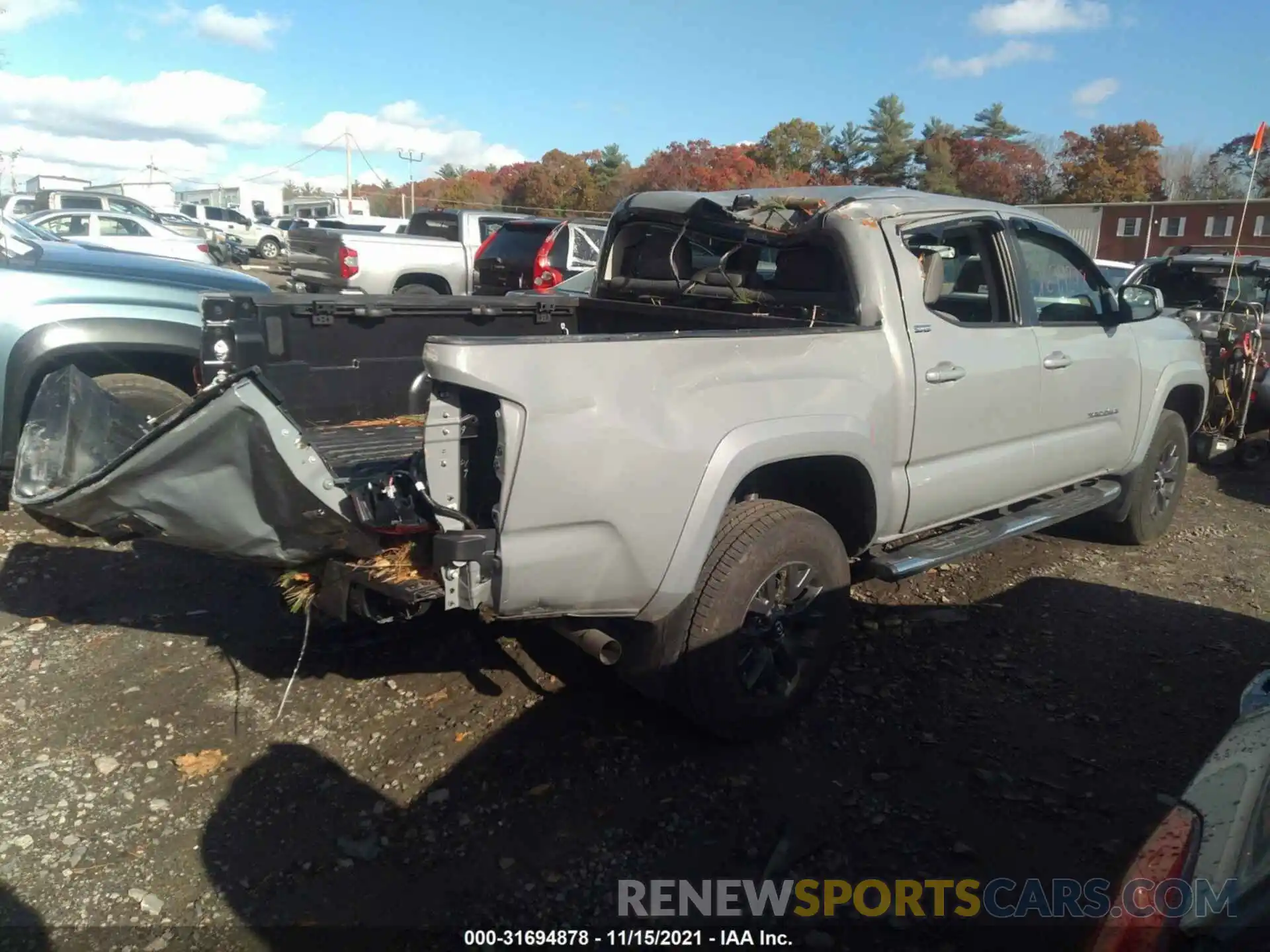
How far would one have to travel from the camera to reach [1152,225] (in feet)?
113

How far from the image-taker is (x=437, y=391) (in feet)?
8.71

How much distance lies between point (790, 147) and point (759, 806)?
186ft

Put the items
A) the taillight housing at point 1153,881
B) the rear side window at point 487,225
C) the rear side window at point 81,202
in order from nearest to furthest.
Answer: the taillight housing at point 1153,881 < the rear side window at point 487,225 < the rear side window at point 81,202

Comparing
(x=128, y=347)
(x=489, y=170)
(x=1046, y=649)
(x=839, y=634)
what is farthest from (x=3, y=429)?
(x=489, y=170)

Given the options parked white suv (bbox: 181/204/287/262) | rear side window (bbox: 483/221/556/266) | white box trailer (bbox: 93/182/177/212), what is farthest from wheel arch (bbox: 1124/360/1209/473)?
white box trailer (bbox: 93/182/177/212)

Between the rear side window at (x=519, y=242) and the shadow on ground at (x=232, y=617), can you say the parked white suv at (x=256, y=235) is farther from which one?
the shadow on ground at (x=232, y=617)

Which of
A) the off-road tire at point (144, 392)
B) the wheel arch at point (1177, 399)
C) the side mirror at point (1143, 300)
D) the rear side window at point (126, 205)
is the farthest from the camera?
the rear side window at point (126, 205)

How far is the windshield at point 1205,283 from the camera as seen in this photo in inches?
332

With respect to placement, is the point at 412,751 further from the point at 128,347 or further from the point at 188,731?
the point at 128,347

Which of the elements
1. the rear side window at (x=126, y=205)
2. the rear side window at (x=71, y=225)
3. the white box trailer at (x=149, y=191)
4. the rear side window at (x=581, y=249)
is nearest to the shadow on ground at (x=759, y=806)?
the rear side window at (x=581, y=249)

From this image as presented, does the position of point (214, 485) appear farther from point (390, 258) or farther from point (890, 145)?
point (890, 145)

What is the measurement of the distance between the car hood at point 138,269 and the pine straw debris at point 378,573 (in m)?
A: 2.53

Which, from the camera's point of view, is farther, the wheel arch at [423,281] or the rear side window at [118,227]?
the rear side window at [118,227]

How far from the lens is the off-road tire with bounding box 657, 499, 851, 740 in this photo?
321 cm
